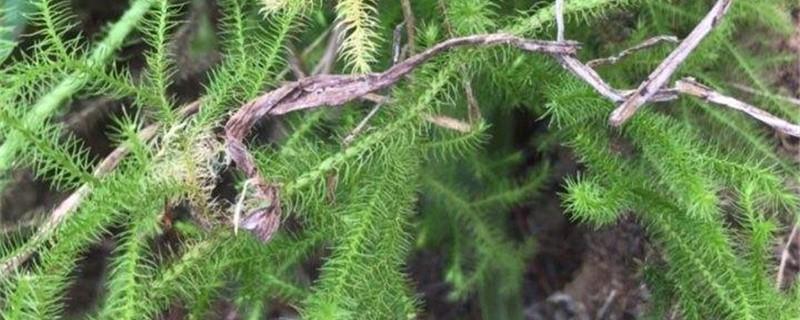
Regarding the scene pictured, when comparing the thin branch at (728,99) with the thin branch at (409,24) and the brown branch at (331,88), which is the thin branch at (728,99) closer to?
the brown branch at (331,88)

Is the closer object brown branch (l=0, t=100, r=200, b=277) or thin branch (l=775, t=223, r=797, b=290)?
brown branch (l=0, t=100, r=200, b=277)

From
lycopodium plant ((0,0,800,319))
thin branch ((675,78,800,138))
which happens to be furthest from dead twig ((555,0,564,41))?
thin branch ((675,78,800,138))

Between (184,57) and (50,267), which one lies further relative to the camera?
(184,57)

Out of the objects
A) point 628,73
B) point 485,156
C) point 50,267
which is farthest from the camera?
point 485,156

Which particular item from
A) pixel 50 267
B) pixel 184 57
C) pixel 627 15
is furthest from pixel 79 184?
pixel 627 15

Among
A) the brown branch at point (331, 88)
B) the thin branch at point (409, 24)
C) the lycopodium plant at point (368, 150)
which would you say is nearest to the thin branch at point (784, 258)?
the lycopodium plant at point (368, 150)

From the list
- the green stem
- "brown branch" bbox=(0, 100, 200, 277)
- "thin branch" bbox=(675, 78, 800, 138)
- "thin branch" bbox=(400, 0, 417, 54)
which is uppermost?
the green stem

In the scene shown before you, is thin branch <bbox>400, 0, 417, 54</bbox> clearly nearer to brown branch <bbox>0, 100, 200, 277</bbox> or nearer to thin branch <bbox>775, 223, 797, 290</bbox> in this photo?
brown branch <bbox>0, 100, 200, 277</bbox>

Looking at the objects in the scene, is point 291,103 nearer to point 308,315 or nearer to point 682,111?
point 308,315
